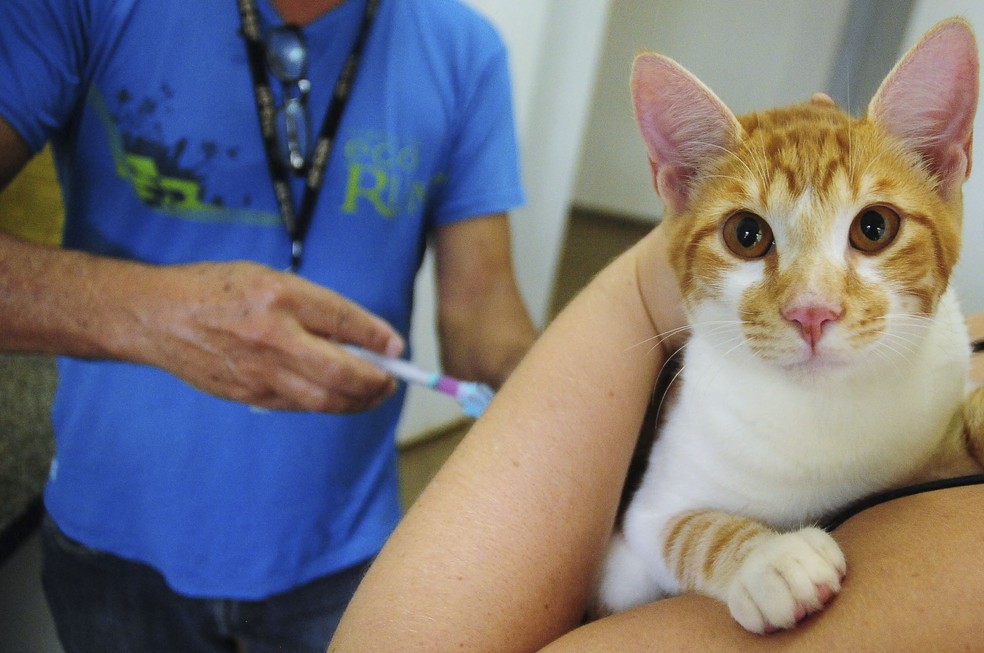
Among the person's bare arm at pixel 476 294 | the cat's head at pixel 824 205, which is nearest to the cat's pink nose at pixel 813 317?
the cat's head at pixel 824 205

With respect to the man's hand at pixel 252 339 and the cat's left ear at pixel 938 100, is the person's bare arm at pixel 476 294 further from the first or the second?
the cat's left ear at pixel 938 100

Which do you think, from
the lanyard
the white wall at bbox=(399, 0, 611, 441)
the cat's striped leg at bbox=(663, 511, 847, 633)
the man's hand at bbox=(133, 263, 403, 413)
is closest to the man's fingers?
the man's hand at bbox=(133, 263, 403, 413)

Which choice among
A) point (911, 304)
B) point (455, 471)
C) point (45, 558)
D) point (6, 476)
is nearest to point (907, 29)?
point (911, 304)

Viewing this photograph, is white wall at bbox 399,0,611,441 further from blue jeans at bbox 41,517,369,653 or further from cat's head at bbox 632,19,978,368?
cat's head at bbox 632,19,978,368

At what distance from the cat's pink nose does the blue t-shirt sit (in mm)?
745

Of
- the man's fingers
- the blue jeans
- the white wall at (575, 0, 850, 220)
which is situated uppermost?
the white wall at (575, 0, 850, 220)

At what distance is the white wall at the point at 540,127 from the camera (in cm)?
197

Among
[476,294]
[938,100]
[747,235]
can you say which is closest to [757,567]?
[747,235]

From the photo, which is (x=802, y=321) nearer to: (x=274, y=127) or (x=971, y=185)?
(x=971, y=185)

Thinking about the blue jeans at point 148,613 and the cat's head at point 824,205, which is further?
the blue jeans at point 148,613

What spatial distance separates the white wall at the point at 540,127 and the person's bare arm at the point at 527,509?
142cm

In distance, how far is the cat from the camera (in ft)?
1.81

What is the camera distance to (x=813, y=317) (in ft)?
1.78

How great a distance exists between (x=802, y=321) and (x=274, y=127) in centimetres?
83
